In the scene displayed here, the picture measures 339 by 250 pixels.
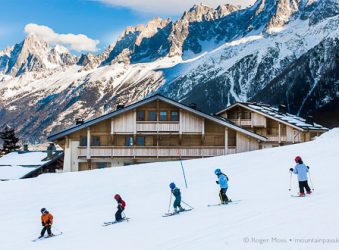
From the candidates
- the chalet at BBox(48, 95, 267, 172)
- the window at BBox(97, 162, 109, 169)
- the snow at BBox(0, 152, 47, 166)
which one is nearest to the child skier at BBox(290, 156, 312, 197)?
the chalet at BBox(48, 95, 267, 172)

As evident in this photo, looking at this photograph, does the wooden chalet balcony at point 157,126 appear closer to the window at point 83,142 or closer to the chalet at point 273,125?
the window at point 83,142

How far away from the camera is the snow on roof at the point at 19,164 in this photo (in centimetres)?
5650

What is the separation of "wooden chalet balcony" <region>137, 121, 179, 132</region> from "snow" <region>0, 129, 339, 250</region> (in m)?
14.3

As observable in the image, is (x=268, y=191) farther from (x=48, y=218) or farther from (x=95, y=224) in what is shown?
(x=48, y=218)

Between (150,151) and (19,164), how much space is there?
67.4ft

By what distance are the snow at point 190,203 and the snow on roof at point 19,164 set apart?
24.5m

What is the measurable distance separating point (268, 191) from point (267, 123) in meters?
45.0

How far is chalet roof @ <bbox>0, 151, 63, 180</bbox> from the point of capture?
185 feet

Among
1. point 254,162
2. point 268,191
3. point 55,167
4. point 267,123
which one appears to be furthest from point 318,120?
point 268,191

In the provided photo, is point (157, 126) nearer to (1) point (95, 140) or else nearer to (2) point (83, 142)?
(1) point (95, 140)

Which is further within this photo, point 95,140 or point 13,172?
point 13,172

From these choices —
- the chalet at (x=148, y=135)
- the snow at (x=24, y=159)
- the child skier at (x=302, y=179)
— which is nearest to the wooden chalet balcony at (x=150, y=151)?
the chalet at (x=148, y=135)

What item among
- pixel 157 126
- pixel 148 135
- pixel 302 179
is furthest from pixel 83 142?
pixel 302 179

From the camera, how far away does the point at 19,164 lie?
61.6 m
